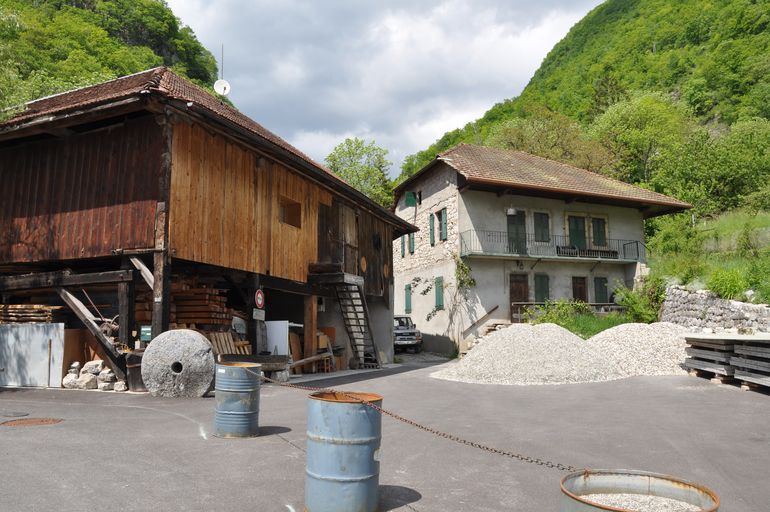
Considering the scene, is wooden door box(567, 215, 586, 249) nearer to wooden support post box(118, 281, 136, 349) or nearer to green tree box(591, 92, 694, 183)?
→ green tree box(591, 92, 694, 183)

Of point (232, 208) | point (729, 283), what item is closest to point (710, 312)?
point (729, 283)

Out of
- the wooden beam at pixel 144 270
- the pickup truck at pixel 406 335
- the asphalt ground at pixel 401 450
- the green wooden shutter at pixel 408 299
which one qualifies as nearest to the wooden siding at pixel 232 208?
the wooden beam at pixel 144 270

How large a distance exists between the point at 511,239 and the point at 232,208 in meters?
16.2

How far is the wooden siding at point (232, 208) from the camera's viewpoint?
12.7 m

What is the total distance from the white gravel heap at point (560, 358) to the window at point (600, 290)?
10357 mm

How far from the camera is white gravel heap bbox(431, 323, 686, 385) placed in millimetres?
14898

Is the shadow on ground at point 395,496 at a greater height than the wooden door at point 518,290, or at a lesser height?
lesser

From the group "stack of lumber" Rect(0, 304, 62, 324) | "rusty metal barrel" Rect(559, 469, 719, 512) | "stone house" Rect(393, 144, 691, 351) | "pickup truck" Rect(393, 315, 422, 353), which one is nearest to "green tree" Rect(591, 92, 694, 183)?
"stone house" Rect(393, 144, 691, 351)

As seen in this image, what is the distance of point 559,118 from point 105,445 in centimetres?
4185

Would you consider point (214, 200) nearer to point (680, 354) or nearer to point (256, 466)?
point (256, 466)

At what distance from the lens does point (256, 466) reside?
235 inches

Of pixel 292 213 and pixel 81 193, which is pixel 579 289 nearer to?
pixel 292 213

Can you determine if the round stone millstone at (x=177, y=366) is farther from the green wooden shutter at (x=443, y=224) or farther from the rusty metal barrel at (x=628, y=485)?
the green wooden shutter at (x=443, y=224)

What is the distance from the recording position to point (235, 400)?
725 centimetres
